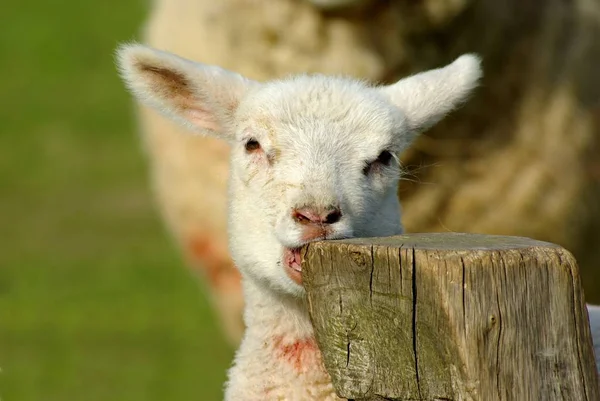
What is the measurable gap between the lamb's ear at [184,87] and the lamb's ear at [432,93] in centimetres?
49

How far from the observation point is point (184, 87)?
152 inches

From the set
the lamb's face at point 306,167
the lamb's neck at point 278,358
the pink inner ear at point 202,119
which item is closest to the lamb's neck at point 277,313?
the lamb's neck at point 278,358

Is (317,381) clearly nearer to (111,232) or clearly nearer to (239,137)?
(239,137)

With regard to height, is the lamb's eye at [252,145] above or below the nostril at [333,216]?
above

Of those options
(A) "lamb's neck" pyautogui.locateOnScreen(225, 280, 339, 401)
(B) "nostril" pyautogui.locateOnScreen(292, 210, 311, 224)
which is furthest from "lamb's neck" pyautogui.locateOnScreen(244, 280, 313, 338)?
(B) "nostril" pyautogui.locateOnScreen(292, 210, 311, 224)

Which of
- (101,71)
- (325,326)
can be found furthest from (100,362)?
(101,71)

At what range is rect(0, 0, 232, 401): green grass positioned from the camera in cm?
812

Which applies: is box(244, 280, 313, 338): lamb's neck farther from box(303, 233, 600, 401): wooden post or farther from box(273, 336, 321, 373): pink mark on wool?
box(303, 233, 600, 401): wooden post

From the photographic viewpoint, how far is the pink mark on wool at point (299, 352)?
3416 millimetres

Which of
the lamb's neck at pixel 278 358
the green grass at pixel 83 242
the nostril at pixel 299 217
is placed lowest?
the green grass at pixel 83 242

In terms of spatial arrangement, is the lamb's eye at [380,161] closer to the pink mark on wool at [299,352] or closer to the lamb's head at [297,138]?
the lamb's head at [297,138]

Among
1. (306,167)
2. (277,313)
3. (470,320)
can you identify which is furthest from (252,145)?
(470,320)

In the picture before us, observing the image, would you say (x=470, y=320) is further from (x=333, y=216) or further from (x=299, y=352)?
(x=299, y=352)

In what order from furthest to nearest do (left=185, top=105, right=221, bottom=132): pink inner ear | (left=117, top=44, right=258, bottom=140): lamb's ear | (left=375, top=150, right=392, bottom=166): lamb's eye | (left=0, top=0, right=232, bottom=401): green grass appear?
1. (left=0, top=0, right=232, bottom=401): green grass
2. (left=185, top=105, right=221, bottom=132): pink inner ear
3. (left=117, top=44, right=258, bottom=140): lamb's ear
4. (left=375, top=150, right=392, bottom=166): lamb's eye
